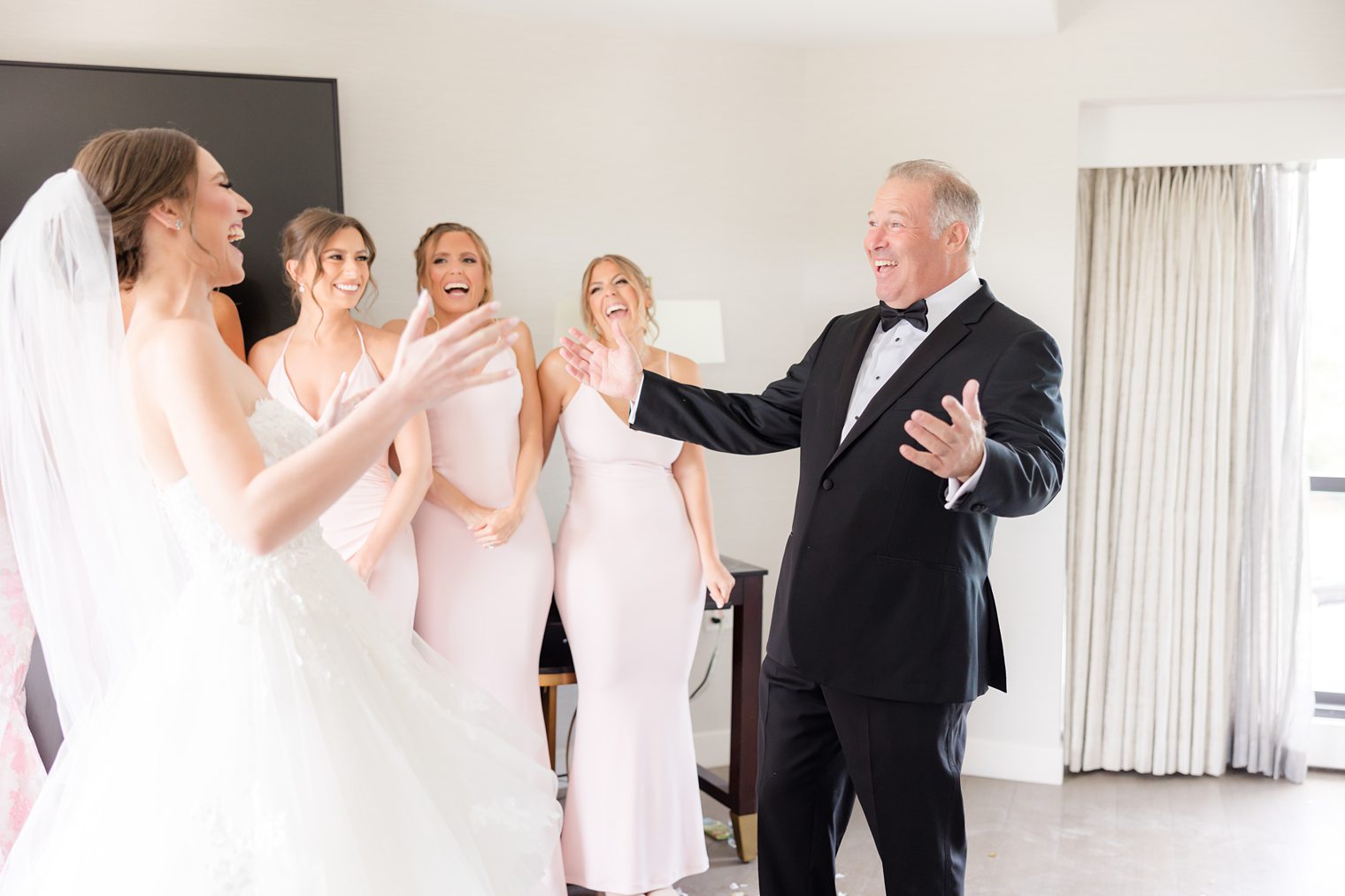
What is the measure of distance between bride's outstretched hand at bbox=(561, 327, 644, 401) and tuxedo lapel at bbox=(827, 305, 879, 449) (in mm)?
455

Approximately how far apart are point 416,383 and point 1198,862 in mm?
3264

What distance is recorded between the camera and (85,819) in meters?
1.53

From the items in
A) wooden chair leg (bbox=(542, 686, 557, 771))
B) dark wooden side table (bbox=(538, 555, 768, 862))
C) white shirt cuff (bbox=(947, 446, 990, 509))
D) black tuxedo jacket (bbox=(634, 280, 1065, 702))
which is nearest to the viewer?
white shirt cuff (bbox=(947, 446, 990, 509))

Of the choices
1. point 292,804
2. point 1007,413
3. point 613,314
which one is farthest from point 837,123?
point 292,804

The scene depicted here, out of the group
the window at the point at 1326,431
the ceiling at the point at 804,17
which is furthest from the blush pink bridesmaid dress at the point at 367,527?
the window at the point at 1326,431

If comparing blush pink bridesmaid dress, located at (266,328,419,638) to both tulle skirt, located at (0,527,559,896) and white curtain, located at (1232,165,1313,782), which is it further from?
white curtain, located at (1232,165,1313,782)

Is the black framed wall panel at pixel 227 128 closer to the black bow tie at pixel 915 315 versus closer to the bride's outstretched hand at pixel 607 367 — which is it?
the bride's outstretched hand at pixel 607 367

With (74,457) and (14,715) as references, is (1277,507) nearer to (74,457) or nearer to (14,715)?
(74,457)

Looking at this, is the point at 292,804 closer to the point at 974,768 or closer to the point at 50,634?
the point at 50,634

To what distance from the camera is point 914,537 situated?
7.12 ft

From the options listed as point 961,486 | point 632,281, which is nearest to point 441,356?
point 961,486

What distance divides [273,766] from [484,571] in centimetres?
161

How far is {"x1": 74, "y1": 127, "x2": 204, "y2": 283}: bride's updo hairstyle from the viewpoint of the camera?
164 cm

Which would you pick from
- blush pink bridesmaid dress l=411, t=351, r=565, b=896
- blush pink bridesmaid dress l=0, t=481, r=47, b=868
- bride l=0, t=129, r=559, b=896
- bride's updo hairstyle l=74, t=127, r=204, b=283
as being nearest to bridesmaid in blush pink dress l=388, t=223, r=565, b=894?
blush pink bridesmaid dress l=411, t=351, r=565, b=896
